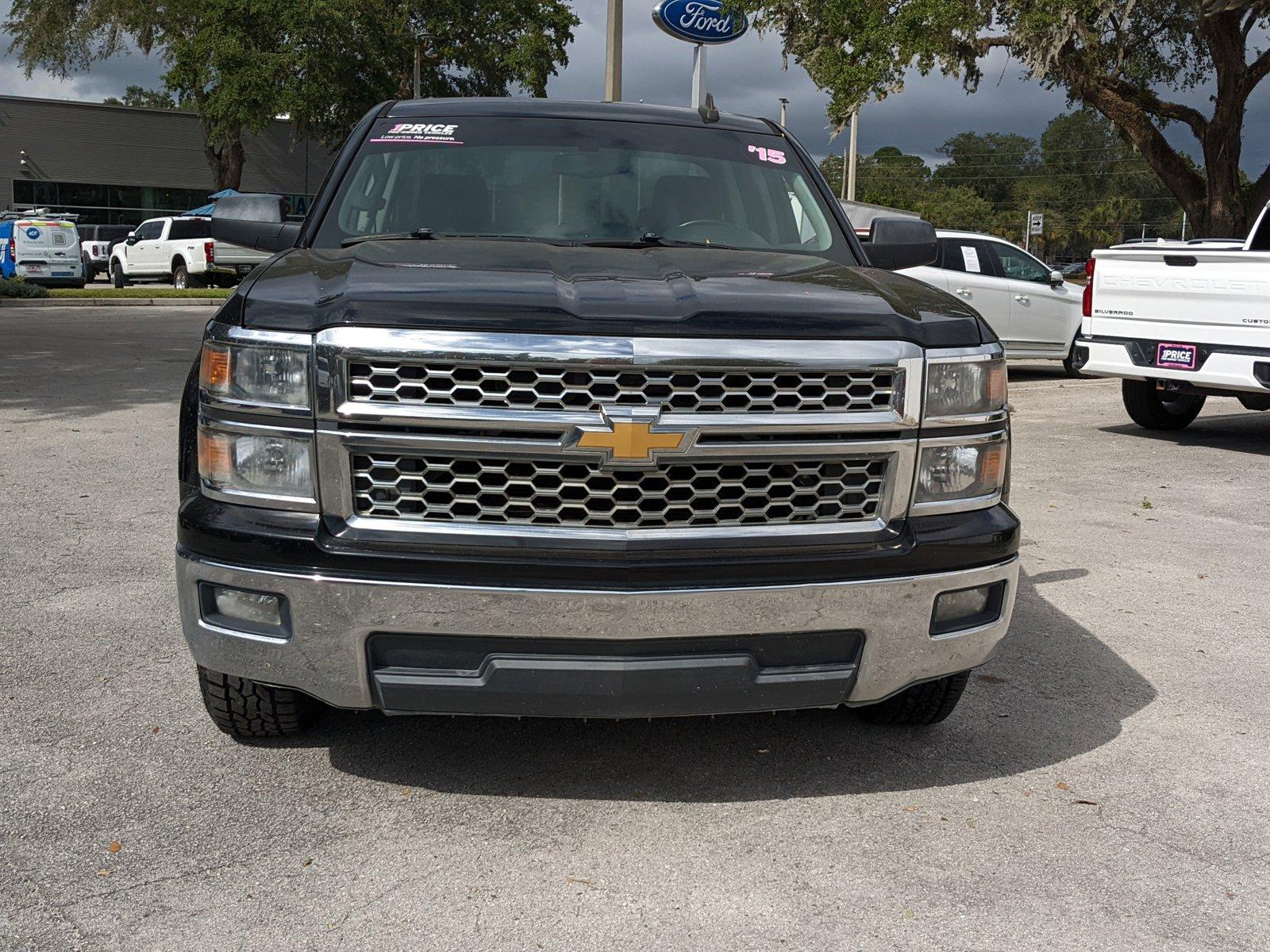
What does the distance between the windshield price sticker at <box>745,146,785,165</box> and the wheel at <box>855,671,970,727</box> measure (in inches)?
85.0

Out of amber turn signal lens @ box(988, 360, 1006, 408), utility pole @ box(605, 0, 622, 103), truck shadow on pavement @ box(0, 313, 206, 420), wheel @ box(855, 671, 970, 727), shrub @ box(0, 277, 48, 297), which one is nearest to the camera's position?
amber turn signal lens @ box(988, 360, 1006, 408)

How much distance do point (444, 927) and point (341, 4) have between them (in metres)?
39.2

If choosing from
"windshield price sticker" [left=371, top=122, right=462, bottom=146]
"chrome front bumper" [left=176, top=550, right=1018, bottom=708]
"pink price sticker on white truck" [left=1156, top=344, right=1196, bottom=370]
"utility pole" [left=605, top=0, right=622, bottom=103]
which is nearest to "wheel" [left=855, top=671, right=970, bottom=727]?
"chrome front bumper" [left=176, top=550, right=1018, bottom=708]

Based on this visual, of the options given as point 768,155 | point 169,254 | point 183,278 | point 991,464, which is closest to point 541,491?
point 991,464

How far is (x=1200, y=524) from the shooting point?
7.36 m

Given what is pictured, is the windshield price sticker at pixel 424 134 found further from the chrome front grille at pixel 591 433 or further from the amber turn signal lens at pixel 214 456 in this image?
the chrome front grille at pixel 591 433

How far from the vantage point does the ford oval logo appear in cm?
1380

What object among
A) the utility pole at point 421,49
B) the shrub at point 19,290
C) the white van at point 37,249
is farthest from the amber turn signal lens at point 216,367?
the utility pole at point 421,49

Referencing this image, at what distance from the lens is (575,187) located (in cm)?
456

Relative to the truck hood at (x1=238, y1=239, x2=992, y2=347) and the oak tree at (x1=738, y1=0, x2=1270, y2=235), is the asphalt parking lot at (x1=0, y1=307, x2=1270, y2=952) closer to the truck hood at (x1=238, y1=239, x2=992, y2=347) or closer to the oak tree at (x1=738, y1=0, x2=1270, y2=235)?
the truck hood at (x1=238, y1=239, x2=992, y2=347)

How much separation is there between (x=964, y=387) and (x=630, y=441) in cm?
93

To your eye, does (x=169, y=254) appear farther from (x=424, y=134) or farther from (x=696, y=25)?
(x=424, y=134)

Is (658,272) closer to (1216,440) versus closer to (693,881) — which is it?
(693,881)

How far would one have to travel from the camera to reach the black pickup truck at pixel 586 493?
303 cm
